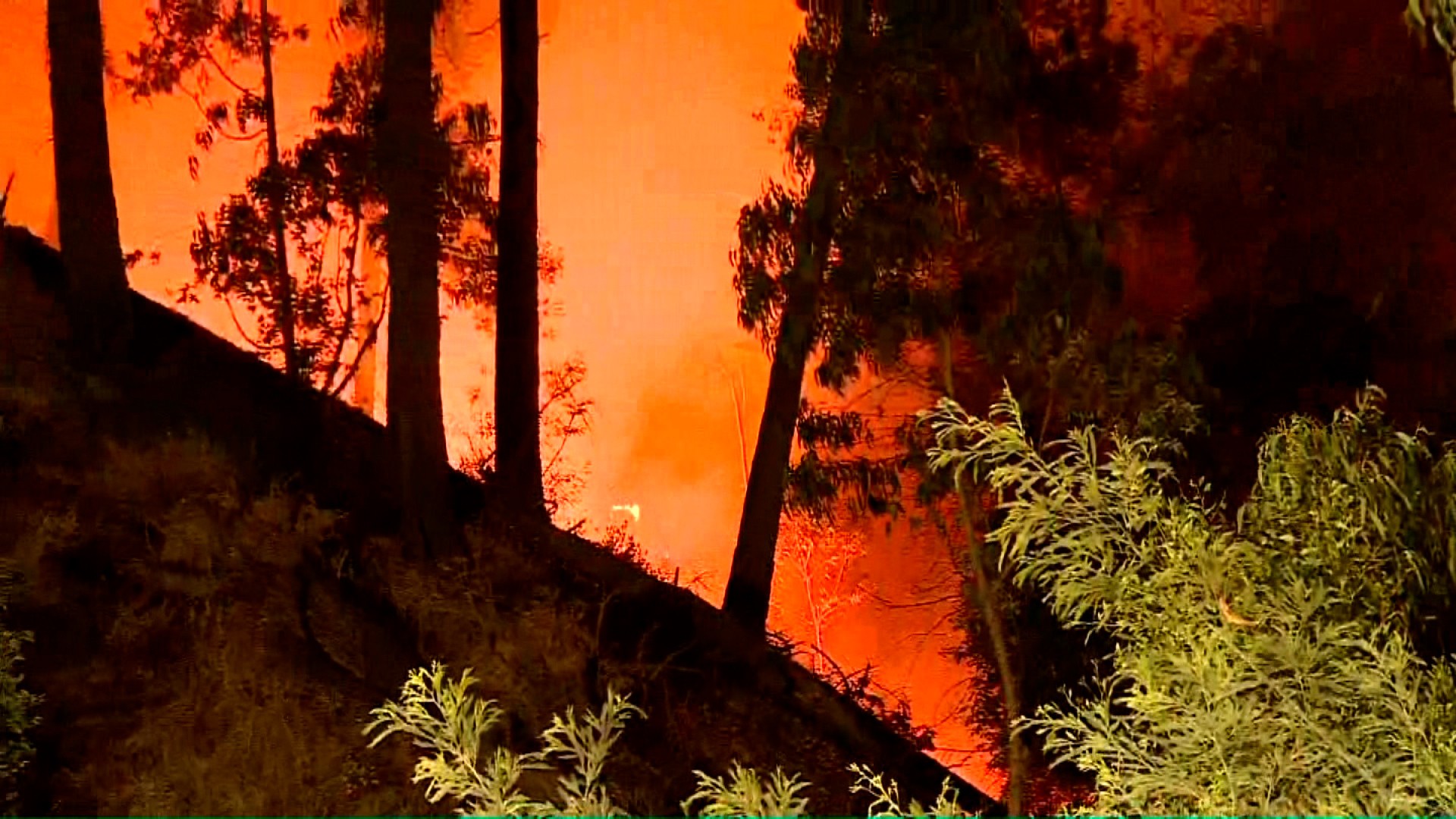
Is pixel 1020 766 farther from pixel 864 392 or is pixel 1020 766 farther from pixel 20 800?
pixel 20 800

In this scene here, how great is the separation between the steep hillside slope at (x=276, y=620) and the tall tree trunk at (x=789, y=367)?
12.8 inches

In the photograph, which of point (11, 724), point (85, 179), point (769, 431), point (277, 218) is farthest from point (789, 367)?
point (85, 179)

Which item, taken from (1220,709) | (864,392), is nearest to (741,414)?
(864,392)

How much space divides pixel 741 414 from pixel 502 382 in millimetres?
1941

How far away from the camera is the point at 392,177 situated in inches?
247

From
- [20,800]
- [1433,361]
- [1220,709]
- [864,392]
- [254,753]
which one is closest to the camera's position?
[1220,709]

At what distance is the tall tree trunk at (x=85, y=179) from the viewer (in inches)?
281

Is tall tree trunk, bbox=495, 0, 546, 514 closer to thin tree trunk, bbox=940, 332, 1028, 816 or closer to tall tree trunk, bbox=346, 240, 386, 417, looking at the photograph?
tall tree trunk, bbox=346, 240, 386, 417

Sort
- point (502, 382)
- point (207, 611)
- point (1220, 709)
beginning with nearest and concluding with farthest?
point (1220, 709), point (207, 611), point (502, 382)

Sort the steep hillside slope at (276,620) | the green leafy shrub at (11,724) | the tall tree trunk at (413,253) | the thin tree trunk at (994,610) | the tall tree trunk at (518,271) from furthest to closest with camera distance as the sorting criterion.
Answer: the tall tree trunk at (518,271) < the tall tree trunk at (413,253) < the thin tree trunk at (994,610) < the steep hillside slope at (276,620) < the green leafy shrub at (11,724)

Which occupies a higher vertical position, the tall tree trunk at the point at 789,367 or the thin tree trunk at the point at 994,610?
the tall tree trunk at the point at 789,367

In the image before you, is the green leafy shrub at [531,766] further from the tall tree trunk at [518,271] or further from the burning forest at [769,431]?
the tall tree trunk at [518,271]

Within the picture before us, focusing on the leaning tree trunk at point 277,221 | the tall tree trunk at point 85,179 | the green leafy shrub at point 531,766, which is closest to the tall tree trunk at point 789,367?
the green leafy shrub at point 531,766

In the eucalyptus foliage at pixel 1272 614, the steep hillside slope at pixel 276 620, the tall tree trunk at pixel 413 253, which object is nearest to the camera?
the eucalyptus foliage at pixel 1272 614
